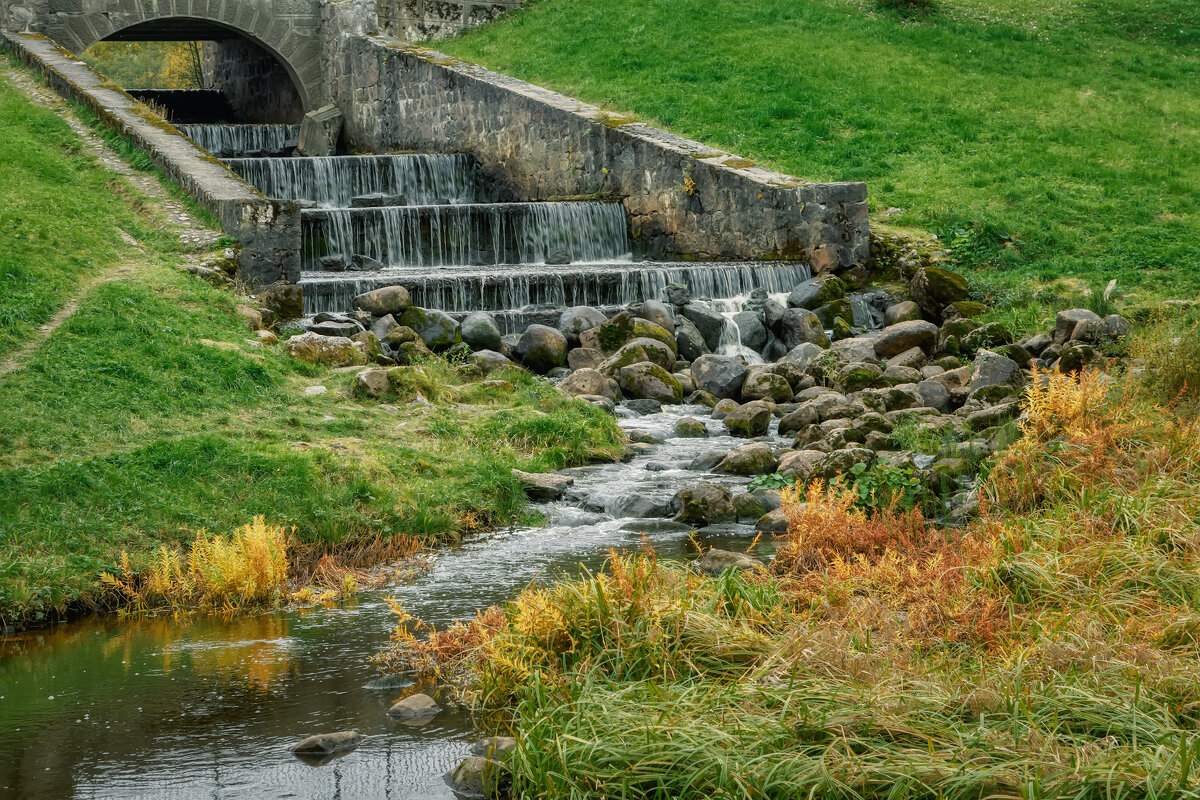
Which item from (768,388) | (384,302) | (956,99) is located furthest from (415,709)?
(956,99)

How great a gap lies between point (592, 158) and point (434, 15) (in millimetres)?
9354

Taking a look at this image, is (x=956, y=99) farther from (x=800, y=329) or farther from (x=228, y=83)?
(x=228, y=83)

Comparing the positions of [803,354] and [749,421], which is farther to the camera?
[803,354]

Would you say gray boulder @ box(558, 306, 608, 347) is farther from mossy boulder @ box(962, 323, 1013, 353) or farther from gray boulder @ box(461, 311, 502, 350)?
mossy boulder @ box(962, 323, 1013, 353)

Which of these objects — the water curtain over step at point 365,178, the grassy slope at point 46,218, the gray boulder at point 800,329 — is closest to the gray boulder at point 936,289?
the gray boulder at point 800,329

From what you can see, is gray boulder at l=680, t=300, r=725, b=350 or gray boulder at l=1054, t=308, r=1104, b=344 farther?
gray boulder at l=680, t=300, r=725, b=350

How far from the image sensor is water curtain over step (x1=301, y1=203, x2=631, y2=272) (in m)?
15.3

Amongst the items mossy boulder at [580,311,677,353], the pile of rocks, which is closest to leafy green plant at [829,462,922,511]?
the pile of rocks

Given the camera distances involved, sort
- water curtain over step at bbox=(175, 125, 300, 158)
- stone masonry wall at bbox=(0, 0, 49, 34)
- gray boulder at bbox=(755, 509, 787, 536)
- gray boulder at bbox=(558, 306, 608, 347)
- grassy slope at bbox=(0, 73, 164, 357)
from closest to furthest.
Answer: gray boulder at bbox=(755, 509, 787, 536)
grassy slope at bbox=(0, 73, 164, 357)
gray boulder at bbox=(558, 306, 608, 347)
stone masonry wall at bbox=(0, 0, 49, 34)
water curtain over step at bbox=(175, 125, 300, 158)

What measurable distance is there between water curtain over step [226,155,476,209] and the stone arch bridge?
522cm

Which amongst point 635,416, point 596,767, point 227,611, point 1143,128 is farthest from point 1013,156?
point 596,767

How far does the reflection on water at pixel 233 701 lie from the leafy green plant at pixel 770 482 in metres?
1.13

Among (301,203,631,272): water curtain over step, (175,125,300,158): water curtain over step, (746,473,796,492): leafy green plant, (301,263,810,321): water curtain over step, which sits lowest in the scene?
(746,473,796,492): leafy green plant

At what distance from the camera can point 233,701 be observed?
5.21 meters
